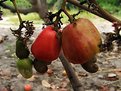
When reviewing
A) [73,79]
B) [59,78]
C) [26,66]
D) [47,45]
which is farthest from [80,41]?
[59,78]

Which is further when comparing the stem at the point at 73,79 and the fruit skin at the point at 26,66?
the stem at the point at 73,79

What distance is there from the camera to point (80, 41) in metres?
1.04

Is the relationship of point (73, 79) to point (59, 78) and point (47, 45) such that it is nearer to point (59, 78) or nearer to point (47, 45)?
point (47, 45)

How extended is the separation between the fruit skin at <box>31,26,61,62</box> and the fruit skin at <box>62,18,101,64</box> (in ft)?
0.12

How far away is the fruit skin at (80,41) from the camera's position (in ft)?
3.41

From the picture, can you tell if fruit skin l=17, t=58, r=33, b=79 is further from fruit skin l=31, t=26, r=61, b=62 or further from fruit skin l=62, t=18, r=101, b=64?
fruit skin l=62, t=18, r=101, b=64

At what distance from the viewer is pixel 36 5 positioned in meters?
2.54

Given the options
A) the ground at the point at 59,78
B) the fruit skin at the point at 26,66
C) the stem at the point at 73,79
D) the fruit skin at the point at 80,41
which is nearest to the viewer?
the fruit skin at the point at 80,41

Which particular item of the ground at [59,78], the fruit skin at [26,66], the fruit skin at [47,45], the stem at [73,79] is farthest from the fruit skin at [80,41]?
the ground at [59,78]

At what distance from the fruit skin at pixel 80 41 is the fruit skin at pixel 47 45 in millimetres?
36

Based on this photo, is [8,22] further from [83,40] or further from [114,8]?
[83,40]

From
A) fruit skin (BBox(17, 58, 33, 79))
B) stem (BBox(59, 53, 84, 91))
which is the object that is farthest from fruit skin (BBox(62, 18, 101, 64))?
stem (BBox(59, 53, 84, 91))

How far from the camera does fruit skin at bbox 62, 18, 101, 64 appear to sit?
1040 mm

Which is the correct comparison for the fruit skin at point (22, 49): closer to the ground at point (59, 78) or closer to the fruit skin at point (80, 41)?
the fruit skin at point (80, 41)
